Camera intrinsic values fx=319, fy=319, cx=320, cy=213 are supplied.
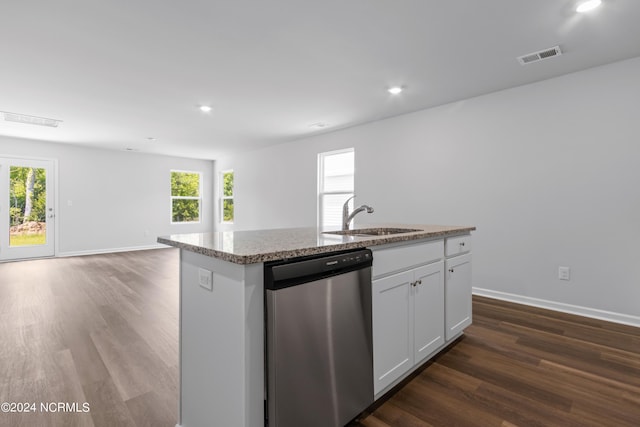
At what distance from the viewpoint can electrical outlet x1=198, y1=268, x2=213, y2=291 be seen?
4.26 feet

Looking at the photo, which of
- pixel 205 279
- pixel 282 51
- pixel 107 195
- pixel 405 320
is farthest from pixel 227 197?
pixel 205 279

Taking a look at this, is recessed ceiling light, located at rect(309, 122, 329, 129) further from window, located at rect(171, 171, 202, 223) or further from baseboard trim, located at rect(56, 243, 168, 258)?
baseboard trim, located at rect(56, 243, 168, 258)

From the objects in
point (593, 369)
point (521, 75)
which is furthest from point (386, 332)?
point (521, 75)

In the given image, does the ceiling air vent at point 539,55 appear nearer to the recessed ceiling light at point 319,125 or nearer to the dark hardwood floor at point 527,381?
the dark hardwood floor at point 527,381

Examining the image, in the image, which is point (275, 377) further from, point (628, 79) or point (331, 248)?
point (628, 79)

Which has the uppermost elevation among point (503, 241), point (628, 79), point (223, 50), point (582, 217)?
point (223, 50)

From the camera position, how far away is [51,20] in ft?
7.35

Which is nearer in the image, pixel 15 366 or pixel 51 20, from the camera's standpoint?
pixel 15 366

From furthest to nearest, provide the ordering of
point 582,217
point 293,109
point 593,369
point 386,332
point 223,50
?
point 293,109 → point 582,217 → point 223,50 → point 593,369 → point 386,332

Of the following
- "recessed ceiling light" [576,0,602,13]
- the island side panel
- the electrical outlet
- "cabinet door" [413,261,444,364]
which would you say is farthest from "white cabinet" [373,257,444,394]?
"recessed ceiling light" [576,0,602,13]

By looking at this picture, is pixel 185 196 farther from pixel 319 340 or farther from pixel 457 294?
pixel 319 340

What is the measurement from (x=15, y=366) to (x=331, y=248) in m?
2.28

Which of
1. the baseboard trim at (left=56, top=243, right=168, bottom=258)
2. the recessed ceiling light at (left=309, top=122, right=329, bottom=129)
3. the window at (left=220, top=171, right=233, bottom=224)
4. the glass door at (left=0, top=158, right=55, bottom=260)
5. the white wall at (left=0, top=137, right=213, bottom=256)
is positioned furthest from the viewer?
the window at (left=220, top=171, right=233, bottom=224)

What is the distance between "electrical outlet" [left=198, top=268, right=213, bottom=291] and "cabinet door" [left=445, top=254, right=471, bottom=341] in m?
1.66
